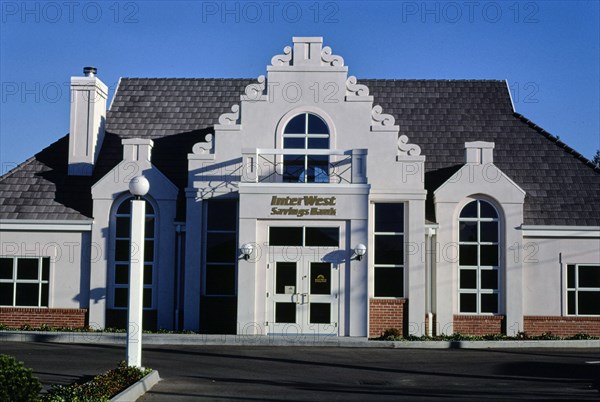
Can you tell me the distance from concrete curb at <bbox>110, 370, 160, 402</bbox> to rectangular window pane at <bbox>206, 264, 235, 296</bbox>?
32.5 feet

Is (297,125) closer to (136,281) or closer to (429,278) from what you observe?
(429,278)

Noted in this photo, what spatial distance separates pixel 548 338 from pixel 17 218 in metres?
15.5

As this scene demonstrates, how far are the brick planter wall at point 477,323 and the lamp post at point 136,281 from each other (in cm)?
1254

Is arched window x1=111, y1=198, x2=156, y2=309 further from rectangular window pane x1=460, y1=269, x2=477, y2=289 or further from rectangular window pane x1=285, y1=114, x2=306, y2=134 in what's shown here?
rectangular window pane x1=460, y1=269, x2=477, y2=289

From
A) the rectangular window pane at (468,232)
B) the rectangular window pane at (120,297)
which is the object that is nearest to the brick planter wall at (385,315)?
the rectangular window pane at (468,232)

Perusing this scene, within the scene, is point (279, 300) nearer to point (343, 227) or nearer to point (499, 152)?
point (343, 227)

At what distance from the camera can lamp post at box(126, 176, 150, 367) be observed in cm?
1667

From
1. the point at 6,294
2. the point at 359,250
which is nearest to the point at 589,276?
the point at 359,250

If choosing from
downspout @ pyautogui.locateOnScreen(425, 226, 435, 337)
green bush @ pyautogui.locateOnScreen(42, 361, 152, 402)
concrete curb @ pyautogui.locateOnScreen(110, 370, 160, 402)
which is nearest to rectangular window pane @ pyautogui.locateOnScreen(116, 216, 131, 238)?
downspout @ pyautogui.locateOnScreen(425, 226, 435, 337)

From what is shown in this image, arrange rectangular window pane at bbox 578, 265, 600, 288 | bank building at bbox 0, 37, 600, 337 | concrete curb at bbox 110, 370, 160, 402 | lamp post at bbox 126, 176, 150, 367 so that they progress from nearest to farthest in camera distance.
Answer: concrete curb at bbox 110, 370, 160, 402 < lamp post at bbox 126, 176, 150, 367 < bank building at bbox 0, 37, 600, 337 < rectangular window pane at bbox 578, 265, 600, 288

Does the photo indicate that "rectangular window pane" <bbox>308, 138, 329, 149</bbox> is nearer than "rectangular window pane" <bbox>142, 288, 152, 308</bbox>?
Yes

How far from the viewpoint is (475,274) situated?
2728 centimetres

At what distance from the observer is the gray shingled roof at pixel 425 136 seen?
28.1 meters

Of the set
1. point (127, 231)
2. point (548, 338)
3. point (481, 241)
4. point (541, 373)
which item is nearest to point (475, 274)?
point (481, 241)
